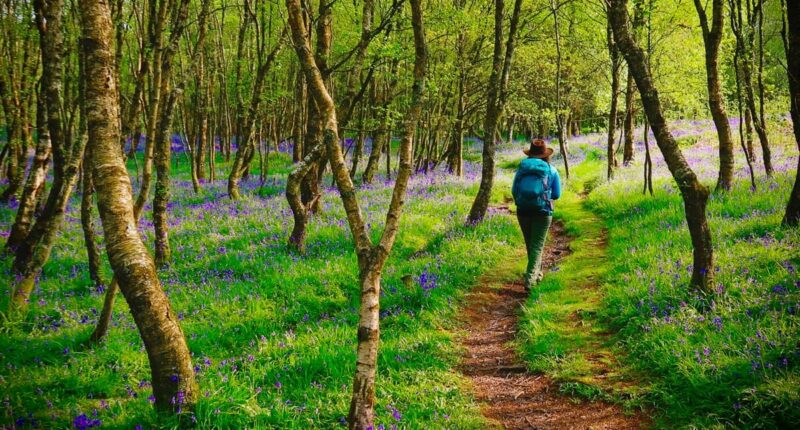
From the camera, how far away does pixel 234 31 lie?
3384 cm

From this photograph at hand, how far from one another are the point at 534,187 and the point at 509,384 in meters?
4.12

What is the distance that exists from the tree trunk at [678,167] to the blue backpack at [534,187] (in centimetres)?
244

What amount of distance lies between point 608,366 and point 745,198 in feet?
23.7

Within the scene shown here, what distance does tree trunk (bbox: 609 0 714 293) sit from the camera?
252 inches

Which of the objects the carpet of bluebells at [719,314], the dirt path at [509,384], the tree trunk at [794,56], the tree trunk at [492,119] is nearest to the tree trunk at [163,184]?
the dirt path at [509,384]

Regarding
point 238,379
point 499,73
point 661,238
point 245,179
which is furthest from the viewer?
point 245,179

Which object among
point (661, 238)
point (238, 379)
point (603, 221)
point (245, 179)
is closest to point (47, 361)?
point (238, 379)

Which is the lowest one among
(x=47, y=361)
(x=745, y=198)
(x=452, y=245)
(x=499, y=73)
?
(x=47, y=361)

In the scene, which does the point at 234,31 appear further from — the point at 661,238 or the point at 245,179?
the point at 661,238

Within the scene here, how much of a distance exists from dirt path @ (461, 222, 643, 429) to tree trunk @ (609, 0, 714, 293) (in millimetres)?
2648

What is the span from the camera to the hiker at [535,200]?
8.83 meters

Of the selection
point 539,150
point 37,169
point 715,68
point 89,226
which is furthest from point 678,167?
point 37,169

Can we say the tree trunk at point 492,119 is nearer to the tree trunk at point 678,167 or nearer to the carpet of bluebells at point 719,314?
the carpet of bluebells at point 719,314

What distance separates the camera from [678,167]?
6496 millimetres
